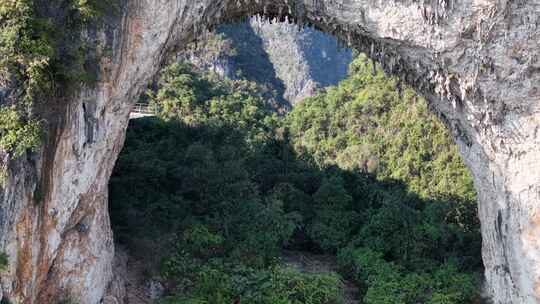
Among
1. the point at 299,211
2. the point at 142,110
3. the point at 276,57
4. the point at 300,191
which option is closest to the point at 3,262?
the point at 299,211

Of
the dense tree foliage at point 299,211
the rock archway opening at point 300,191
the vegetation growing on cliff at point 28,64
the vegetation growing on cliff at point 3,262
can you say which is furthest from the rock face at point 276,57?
the vegetation growing on cliff at point 3,262

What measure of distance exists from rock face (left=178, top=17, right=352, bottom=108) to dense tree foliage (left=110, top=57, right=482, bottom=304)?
8.91 m

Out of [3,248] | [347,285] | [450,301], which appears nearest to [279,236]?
[347,285]

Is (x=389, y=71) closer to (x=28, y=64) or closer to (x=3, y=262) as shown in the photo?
(x=28, y=64)

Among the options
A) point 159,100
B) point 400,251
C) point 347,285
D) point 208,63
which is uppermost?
point 208,63

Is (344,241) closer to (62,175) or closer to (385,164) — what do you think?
(385,164)

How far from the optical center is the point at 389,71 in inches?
400

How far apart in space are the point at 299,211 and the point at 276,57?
114 ft

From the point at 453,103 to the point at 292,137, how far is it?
43.3ft

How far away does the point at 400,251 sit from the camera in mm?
13219

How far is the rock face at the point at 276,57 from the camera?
3388 cm

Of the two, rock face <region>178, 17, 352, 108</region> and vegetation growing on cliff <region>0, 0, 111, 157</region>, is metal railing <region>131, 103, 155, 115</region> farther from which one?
vegetation growing on cliff <region>0, 0, 111, 157</region>

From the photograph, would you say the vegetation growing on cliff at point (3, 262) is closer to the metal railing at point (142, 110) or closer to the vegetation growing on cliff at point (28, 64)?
the vegetation growing on cliff at point (28, 64)

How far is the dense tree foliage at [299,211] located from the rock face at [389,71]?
1.81 m
